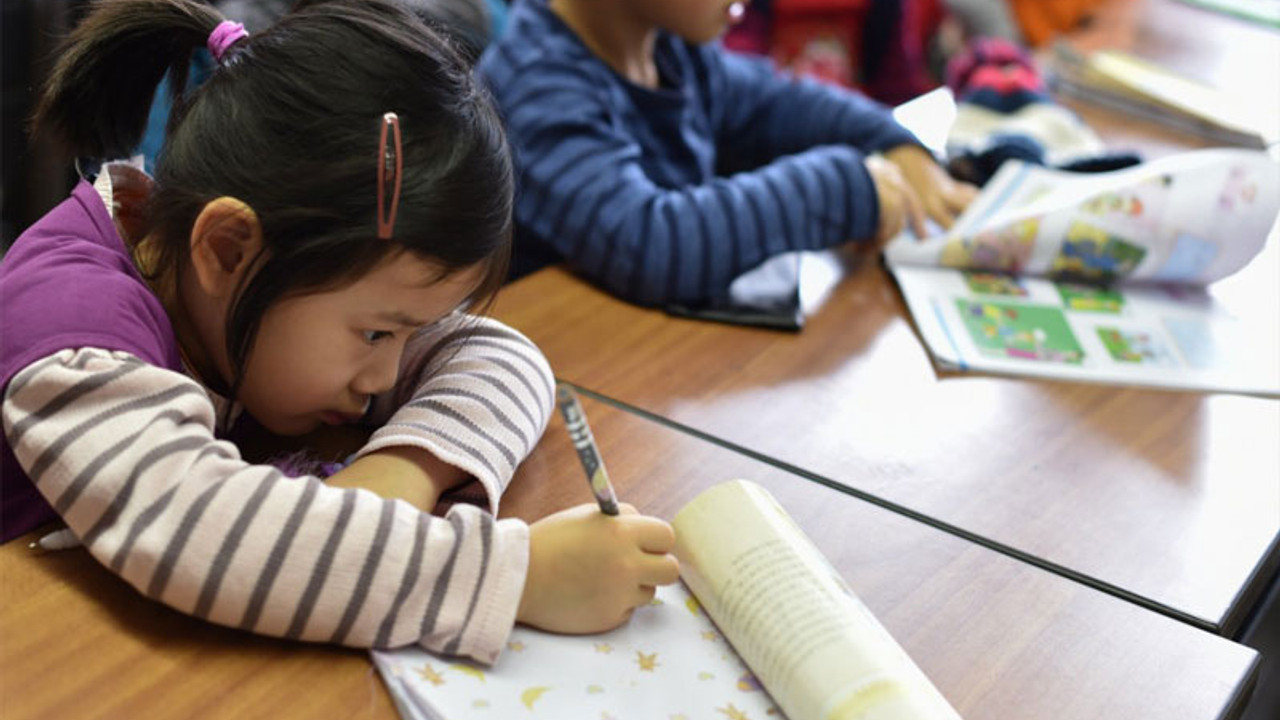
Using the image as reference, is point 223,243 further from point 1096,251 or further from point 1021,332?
point 1096,251

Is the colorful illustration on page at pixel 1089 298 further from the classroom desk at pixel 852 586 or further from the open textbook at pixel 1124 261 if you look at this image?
the classroom desk at pixel 852 586

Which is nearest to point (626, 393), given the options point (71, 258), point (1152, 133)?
point (71, 258)

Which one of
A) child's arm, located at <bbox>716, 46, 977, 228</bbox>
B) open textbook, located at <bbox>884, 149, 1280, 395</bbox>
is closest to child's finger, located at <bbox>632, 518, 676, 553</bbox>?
open textbook, located at <bbox>884, 149, 1280, 395</bbox>

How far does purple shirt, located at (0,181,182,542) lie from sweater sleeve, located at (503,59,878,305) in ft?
1.57

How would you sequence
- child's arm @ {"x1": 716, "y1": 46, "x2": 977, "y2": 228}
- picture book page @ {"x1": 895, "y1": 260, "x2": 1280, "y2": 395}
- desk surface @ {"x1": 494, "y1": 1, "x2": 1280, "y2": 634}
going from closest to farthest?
desk surface @ {"x1": 494, "y1": 1, "x2": 1280, "y2": 634} < picture book page @ {"x1": 895, "y1": 260, "x2": 1280, "y2": 395} < child's arm @ {"x1": 716, "y1": 46, "x2": 977, "y2": 228}

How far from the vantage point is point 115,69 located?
0.88 m

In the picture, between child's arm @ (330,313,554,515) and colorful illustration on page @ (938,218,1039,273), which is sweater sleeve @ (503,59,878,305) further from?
child's arm @ (330,313,554,515)

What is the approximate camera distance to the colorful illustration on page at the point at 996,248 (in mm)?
1315

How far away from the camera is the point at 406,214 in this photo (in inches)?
30.7

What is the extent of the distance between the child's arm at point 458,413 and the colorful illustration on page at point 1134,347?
1.85 feet

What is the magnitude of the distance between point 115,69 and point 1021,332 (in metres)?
0.81

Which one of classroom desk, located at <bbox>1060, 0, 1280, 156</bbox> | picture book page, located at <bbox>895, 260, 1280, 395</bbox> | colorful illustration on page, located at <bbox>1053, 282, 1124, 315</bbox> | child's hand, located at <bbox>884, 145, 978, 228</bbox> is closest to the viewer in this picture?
picture book page, located at <bbox>895, 260, 1280, 395</bbox>

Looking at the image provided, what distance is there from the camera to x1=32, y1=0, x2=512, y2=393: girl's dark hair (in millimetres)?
768

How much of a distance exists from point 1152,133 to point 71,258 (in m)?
1.46
